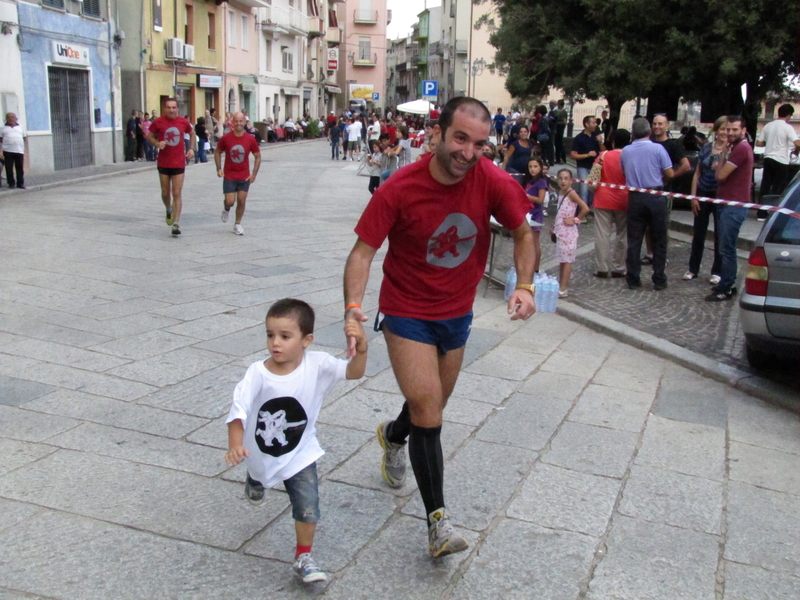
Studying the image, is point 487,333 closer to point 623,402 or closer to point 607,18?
point 623,402

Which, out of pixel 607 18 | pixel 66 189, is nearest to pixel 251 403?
pixel 607 18

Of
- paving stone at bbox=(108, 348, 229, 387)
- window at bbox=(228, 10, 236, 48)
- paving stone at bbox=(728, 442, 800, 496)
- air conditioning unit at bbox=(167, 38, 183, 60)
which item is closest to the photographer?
paving stone at bbox=(728, 442, 800, 496)

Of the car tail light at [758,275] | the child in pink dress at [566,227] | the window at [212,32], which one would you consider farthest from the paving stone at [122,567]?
the window at [212,32]

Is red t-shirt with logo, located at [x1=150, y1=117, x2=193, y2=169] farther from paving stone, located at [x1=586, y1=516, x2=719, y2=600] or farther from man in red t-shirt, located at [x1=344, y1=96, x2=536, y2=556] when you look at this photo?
paving stone, located at [x1=586, y1=516, x2=719, y2=600]

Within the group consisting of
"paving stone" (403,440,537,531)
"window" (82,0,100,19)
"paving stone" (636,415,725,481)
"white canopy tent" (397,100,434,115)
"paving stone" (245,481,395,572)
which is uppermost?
"window" (82,0,100,19)

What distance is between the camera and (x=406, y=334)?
3.37m

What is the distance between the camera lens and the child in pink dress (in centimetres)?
848

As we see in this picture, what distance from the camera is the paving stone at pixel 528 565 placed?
323 centimetres

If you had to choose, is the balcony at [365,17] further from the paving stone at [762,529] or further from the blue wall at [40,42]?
the paving stone at [762,529]

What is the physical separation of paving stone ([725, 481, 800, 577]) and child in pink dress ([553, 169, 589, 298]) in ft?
14.4

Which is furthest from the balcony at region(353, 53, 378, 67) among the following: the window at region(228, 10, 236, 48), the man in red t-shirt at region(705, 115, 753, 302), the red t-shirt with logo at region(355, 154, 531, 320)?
the red t-shirt with logo at region(355, 154, 531, 320)

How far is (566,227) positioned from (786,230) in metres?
2.88

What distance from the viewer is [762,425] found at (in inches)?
209

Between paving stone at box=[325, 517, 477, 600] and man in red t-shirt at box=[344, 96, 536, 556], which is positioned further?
man in red t-shirt at box=[344, 96, 536, 556]
